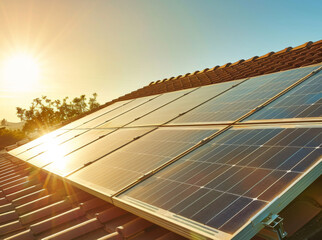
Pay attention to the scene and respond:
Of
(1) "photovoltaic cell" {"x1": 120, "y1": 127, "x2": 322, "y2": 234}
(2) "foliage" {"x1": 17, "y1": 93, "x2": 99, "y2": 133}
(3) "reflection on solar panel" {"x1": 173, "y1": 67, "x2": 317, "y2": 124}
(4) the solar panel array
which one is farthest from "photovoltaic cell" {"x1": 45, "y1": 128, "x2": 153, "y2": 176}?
(2) "foliage" {"x1": 17, "y1": 93, "x2": 99, "y2": 133}

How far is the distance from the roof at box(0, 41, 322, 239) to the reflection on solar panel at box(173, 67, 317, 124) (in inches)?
77.0

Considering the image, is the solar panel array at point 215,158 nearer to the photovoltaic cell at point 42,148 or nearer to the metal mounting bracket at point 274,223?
the metal mounting bracket at point 274,223

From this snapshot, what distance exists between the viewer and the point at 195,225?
10.9ft

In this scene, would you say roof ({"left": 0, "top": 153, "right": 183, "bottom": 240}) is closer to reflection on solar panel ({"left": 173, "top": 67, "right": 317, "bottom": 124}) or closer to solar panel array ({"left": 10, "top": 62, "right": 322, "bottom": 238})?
solar panel array ({"left": 10, "top": 62, "right": 322, "bottom": 238})

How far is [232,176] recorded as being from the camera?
404 cm

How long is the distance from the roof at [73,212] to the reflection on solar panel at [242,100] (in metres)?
1.96

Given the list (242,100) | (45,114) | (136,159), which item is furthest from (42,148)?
(45,114)

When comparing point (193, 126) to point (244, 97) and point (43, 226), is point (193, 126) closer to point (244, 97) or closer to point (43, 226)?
point (244, 97)

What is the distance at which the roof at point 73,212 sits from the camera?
4141mm

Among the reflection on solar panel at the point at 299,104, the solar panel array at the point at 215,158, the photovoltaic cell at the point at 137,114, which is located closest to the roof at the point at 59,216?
the solar panel array at the point at 215,158

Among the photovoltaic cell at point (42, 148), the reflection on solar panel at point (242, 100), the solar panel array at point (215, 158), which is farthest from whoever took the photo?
the photovoltaic cell at point (42, 148)

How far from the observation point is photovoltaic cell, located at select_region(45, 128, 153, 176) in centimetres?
785

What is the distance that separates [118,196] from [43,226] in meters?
2.36

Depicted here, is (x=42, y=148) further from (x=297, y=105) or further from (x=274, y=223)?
(x=274, y=223)
